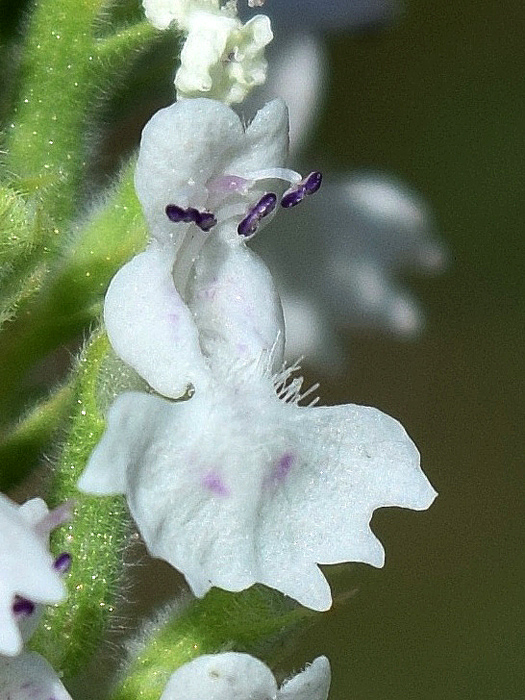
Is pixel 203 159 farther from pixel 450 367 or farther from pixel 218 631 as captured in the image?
pixel 450 367

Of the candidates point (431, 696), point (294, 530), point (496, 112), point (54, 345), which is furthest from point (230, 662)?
point (496, 112)

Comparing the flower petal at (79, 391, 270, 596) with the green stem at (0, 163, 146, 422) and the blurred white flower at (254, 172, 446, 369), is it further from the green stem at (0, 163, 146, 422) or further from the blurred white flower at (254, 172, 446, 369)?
the blurred white flower at (254, 172, 446, 369)

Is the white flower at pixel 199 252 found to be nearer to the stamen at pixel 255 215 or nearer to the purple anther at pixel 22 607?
the stamen at pixel 255 215

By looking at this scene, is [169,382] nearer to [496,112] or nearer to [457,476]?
[457,476]

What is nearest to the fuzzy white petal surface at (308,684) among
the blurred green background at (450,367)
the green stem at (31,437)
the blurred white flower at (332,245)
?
the green stem at (31,437)

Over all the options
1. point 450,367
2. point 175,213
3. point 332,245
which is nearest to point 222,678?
point 175,213

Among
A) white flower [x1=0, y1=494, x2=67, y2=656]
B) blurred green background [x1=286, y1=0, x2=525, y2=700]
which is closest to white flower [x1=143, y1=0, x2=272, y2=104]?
white flower [x1=0, y1=494, x2=67, y2=656]

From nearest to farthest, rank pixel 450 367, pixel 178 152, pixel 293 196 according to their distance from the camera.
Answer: pixel 178 152
pixel 293 196
pixel 450 367
